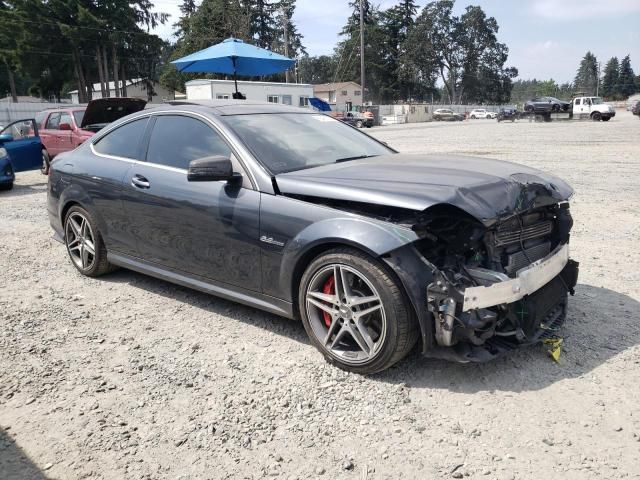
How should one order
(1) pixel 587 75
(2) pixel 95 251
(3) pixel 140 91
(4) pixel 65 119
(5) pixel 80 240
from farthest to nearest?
(1) pixel 587 75
(3) pixel 140 91
(4) pixel 65 119
(5) pixel 80 240
(2) pixel 95 251

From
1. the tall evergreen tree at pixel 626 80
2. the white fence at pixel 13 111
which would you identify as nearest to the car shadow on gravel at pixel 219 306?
the white fence at pixel 13 111

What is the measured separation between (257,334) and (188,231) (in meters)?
0.92

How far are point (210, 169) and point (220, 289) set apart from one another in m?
0.90

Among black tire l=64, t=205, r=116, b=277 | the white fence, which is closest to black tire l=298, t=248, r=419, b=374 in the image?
black tire l=64, t=205, r=116, b=277

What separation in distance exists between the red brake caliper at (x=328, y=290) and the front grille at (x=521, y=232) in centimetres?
102

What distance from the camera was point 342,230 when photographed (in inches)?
122

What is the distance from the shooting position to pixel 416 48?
8481cm

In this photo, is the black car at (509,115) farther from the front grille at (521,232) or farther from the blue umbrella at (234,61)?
the front grille at (521,232)

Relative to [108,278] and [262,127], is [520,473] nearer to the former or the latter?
[262,127]

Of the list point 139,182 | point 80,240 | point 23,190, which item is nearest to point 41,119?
point 23,190

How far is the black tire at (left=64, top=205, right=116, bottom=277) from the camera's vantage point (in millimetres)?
4871

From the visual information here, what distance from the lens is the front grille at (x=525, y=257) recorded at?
3189mm

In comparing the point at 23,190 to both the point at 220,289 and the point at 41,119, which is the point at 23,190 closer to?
the point at 41,119

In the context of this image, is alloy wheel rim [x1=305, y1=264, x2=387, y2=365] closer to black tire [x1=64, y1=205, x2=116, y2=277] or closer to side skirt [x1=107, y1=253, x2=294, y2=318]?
side skirt [x1=107, y1=253, x2=294, y2=318]
